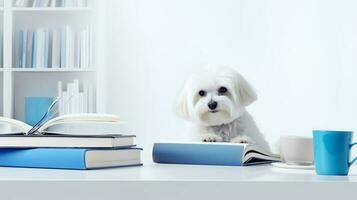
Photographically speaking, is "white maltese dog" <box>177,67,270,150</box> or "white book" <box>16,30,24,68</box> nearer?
"white maltese dog" <box>177,67,270,150</box>

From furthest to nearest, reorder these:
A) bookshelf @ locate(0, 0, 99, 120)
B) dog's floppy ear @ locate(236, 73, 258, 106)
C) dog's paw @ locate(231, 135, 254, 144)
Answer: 1. bookshelf @ locate(0, 0, 99, 120)
2. dog's floppy ear @ locate(236, 73, 258, 106)
3. dog's paw @ locate(231, 135, 254, 144)

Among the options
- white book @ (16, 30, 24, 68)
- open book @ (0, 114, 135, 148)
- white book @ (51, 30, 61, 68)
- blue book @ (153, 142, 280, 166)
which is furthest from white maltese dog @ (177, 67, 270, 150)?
white book @ (16, 30, 24, 68)

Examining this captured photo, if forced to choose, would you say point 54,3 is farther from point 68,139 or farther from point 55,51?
point 68,139

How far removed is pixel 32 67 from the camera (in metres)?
3.76

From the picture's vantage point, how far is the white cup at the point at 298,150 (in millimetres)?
1096

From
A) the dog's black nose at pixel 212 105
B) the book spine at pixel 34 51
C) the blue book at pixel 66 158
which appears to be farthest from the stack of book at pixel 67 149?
the book spine at pixel 34 51

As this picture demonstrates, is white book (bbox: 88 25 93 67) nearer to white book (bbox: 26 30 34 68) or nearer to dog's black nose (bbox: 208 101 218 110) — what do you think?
white book (bbox: 26 30 34 68)

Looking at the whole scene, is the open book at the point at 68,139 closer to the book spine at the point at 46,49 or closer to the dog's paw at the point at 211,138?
the dog's paw at the point at 211,138

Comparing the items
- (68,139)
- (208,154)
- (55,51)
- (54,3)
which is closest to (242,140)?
(208,154)

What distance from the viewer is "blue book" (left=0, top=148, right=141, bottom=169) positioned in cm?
99

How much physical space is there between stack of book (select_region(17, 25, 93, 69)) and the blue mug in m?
2.90

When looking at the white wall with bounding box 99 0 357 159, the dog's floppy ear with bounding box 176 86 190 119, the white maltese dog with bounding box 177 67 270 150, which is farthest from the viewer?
the white wall with bounding box 99 0 357 159

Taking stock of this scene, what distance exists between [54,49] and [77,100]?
35cm

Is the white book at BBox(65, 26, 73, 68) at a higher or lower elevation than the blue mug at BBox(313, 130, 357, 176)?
higher
